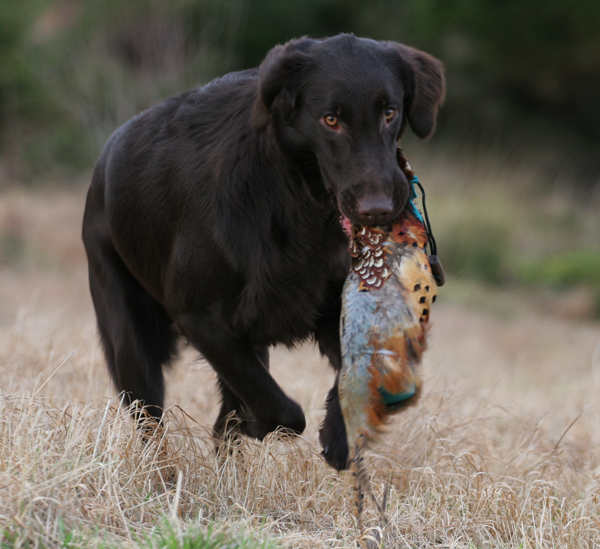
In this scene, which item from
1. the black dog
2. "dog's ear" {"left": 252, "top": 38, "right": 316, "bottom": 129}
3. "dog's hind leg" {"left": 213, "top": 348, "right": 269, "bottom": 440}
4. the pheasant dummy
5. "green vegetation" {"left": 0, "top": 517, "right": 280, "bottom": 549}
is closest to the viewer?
"green vegetation" {"left": 0, "top": 517, "right": 280, "bottom": 549}

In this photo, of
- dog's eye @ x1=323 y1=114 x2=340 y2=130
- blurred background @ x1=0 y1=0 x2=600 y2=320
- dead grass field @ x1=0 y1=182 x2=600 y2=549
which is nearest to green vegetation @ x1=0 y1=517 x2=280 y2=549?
dead grass field @ x1=0 y1=182 x2=600 y2=549

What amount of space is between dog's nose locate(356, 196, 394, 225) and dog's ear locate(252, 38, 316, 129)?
0.55m

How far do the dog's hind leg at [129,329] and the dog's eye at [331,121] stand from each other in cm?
135

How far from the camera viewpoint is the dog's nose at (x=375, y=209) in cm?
235

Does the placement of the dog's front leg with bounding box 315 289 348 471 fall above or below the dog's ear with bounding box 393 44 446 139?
below

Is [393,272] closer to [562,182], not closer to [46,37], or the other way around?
[562,182]

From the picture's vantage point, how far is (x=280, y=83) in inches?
106

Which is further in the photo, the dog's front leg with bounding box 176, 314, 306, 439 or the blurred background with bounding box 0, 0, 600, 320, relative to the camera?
the blurred background with bounding box 0, 0, 600, 320

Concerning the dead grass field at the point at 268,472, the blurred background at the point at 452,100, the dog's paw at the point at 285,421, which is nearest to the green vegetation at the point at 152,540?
the dead grass field at the point at 268,472

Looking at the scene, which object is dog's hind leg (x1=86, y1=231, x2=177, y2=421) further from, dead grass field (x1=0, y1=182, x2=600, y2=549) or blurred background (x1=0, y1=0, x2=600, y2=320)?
blurred background (x1=0, y1=0, x2=600, y2=320)

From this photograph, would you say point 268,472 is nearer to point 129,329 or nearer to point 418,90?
point 129,329

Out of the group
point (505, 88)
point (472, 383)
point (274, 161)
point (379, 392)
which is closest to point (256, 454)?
point (379, 392)

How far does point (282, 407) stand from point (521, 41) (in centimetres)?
1436

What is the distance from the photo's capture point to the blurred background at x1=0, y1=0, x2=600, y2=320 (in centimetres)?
1148
